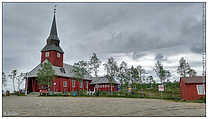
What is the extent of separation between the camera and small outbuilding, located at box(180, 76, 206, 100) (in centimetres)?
1769

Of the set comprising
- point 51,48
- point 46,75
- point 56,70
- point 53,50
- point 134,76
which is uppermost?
point 51,48

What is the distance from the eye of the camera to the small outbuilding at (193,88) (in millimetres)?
17688

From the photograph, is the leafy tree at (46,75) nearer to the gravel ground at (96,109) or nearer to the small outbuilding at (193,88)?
the gravel ground at (96,109)

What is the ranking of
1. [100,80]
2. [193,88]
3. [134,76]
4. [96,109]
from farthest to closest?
1. [100,80]
2. [134,76]
3. [193,88]
4. [96,109]

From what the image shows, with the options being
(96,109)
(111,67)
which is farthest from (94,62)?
(96,109)

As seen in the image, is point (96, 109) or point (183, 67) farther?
point (183, 67)

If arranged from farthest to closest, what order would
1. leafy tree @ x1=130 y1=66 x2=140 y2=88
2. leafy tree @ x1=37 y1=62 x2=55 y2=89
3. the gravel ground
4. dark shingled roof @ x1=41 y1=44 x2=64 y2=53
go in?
leafy tree @ x1=130 y1=66 x2=140 y2=88, dark shingled roof @ x1=41 y1=44 x2=64 y2=53, leafy tree @ x1=37 y1=62 x2=55 y2=89, the gravel ground

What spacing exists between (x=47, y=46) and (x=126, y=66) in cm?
1550

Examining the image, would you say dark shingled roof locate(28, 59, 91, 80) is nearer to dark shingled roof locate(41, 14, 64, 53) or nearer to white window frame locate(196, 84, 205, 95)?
dark shingled roof locate(41, 14, 64, 53)

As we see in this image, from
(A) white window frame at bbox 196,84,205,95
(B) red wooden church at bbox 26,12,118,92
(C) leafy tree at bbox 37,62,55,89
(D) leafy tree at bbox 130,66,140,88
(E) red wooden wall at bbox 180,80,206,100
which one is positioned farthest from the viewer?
(D) leafy tree at bbox 130,66,140,88

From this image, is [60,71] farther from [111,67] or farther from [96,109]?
[96,109]

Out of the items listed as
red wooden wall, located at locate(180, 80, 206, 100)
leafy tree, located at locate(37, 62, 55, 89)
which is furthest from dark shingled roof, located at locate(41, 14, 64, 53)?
red wooden wall, located at locate(180, 80, 206, 100)

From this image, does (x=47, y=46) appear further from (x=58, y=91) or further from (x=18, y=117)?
(x=18, y=117)

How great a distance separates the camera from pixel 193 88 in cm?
1820
